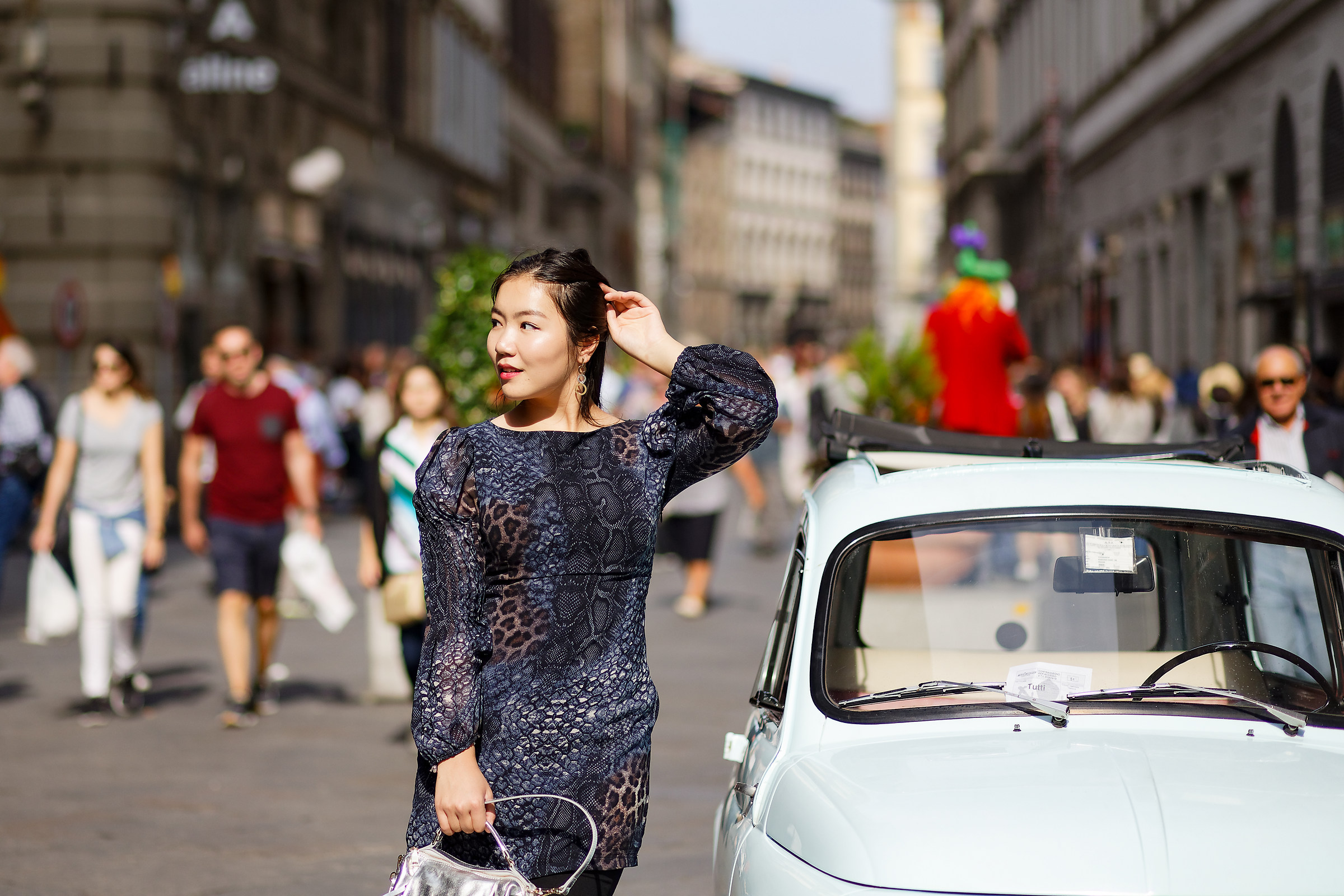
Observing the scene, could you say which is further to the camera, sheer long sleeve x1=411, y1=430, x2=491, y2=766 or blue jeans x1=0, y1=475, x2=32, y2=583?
blue jeans x1=0, y1=475, x2=32, y2=583

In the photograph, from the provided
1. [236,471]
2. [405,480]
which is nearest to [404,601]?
[405,480]

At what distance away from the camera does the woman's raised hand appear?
11.6 feet

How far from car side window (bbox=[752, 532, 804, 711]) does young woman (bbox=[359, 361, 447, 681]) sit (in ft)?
13.4

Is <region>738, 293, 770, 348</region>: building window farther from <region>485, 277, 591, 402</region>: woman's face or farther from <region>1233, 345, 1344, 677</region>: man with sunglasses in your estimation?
<region>485, 277, 591, 402</region>: woman's face

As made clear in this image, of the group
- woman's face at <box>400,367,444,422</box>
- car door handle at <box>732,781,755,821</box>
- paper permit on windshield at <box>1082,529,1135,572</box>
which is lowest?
car door handle at <box>732,781,755,821</box>

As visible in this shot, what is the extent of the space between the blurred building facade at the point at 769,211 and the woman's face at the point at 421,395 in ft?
362

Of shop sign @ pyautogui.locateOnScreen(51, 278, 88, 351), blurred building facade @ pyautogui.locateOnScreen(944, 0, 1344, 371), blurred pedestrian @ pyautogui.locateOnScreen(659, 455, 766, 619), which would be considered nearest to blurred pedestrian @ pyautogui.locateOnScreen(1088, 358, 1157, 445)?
blurred building facade @ pyautogui.locateOnScreen(944, 0, 1344, 371)

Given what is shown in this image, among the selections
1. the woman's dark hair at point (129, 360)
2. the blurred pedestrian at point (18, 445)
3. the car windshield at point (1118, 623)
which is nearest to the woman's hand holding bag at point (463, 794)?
the car windshield at point (1118, 623)

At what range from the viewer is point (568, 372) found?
3.51 metres

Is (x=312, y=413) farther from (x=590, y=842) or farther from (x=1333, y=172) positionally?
(x=590, y=842)

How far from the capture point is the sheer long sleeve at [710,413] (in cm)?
349

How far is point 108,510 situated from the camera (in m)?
9.84

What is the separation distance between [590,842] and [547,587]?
46 centimetres

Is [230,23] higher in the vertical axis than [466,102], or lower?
lower
